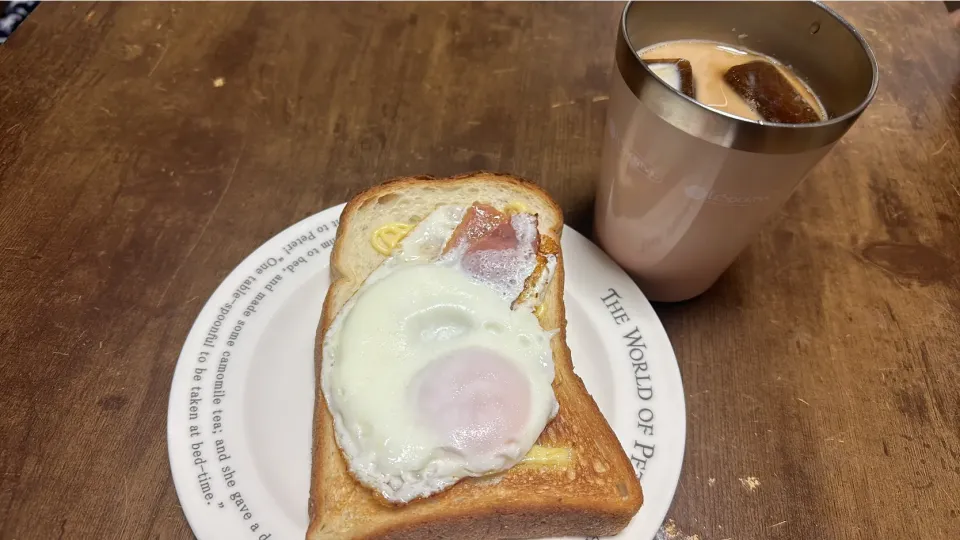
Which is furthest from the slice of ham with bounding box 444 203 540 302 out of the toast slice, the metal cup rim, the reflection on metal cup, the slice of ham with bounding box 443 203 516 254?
the metal cup rim

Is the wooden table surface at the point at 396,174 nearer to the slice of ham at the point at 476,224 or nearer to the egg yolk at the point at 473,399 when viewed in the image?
the slice of ham at the point at 476,224

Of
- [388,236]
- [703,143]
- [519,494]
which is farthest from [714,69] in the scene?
[519,494]

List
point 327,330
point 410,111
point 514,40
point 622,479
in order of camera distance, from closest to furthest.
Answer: point 622,479, point 327,330, point 410,111, point 514,40

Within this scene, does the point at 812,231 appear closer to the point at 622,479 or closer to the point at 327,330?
the point at 622,479

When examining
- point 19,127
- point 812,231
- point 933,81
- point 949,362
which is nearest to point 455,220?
point 812,231

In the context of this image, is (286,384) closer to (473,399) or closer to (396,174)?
(473,399)
